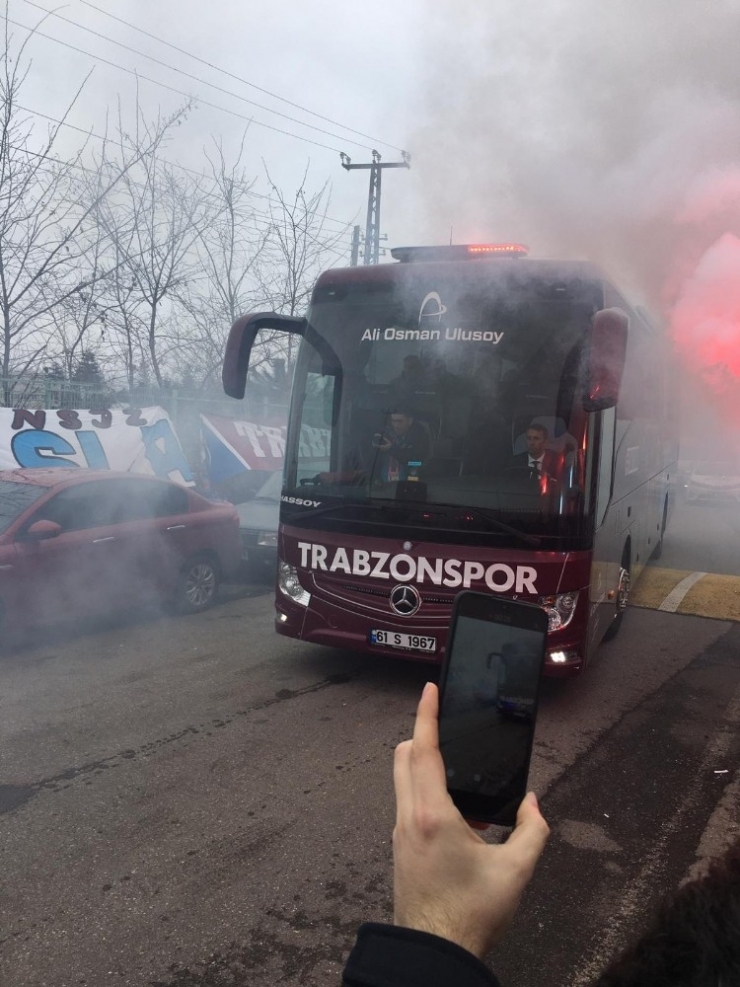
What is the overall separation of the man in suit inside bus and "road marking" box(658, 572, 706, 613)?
434cm

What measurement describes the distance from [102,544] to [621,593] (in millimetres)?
4740

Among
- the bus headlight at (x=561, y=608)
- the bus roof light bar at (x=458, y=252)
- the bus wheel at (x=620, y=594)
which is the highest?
the bus roof light bar at (x=458, y=252)

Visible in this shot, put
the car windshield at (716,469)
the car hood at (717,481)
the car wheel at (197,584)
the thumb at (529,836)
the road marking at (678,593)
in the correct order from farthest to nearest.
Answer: the car windshield at (716,469), the car hood at (717,481), the road marking at (678,593), the car wheel at (197,584), the thumb at (529,836)

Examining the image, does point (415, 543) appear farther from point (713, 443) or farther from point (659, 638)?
point (713, 443)

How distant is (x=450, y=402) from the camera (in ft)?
18.7

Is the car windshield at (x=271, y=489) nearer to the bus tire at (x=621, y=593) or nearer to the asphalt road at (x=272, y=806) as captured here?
the asphalt road at (x=272, y=806)

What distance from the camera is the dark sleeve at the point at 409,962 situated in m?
0.96

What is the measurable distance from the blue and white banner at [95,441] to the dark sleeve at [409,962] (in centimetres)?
945

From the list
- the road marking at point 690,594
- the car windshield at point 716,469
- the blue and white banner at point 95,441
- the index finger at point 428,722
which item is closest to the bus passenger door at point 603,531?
the road marking at point 690,594

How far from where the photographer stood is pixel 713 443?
2059 centimetres

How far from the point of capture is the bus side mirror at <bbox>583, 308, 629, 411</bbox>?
16.4 ft

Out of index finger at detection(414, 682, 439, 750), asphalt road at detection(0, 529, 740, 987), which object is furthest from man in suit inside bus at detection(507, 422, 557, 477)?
index finger at detection(414, 682, 439, 750)

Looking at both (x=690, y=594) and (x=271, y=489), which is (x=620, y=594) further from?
(x=271, y=489)

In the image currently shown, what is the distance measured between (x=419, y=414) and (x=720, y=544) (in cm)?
1108
